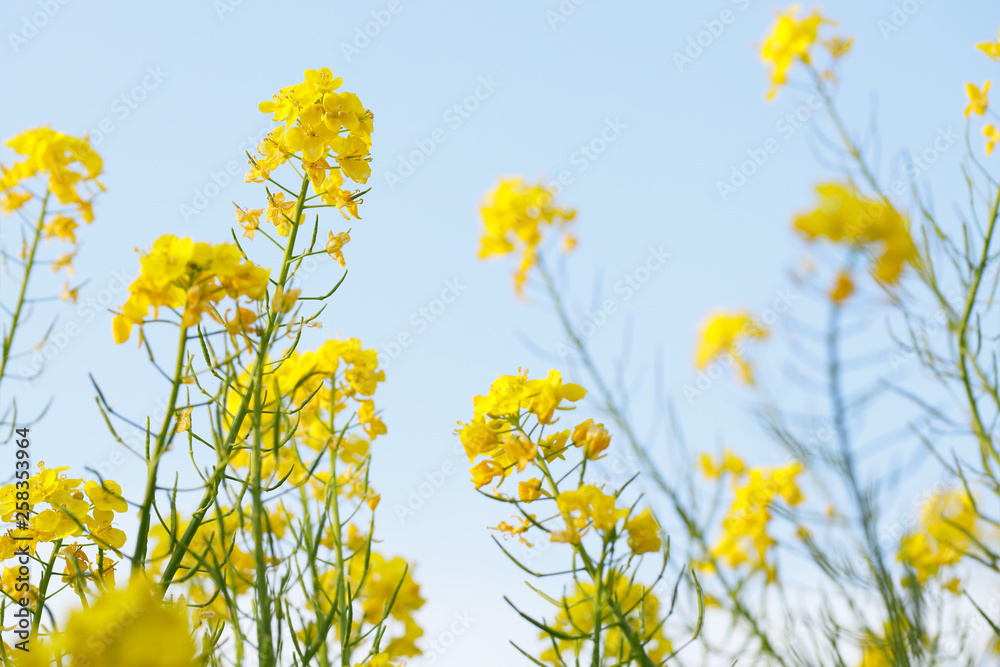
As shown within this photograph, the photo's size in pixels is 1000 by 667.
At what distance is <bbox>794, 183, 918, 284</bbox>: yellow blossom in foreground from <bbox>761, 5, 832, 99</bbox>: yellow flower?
2.06m

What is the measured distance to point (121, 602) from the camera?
1.58 ft

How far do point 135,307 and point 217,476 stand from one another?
0.31 m

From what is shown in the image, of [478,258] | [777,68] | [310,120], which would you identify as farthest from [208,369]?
[777,68]

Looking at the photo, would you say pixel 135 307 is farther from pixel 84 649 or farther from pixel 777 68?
pixel 777 68

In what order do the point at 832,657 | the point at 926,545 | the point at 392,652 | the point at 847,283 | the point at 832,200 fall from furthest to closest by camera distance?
the point at 926,545, the point at 392,652, the point at 832,657, the point at 847,283, the point at 832,200

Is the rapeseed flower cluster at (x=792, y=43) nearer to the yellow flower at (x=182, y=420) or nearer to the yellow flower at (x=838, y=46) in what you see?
the yellow flower at (x=838, y=46)

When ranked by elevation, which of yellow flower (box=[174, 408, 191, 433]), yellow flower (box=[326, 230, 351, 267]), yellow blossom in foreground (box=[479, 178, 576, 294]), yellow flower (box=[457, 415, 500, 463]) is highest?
yellow blossom in foreground (box=[479, 178, 576, 294])

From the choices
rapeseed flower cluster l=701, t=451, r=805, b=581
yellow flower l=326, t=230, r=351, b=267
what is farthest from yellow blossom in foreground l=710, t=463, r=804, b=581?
yellow flower l=326, t=230, r=351, b=267

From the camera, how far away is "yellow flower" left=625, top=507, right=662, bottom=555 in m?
1.37

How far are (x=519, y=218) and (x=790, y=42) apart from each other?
139 cm

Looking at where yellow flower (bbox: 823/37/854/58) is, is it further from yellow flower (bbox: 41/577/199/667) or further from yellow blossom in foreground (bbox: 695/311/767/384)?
yellow flower (bbox: 41/577/199/667)

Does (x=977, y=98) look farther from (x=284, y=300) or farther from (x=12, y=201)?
(x=12, y=201)

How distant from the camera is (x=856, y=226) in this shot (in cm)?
97

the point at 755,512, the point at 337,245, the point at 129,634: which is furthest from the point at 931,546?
the point at 129,634
